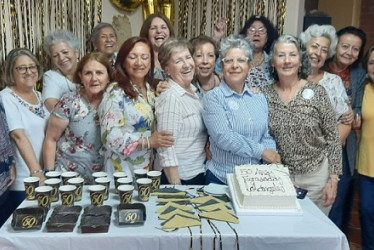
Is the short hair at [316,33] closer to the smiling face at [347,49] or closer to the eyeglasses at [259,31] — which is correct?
the smiling face at [347,49]

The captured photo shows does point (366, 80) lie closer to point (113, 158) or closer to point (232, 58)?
point (232, 58)

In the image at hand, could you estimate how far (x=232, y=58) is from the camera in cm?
185

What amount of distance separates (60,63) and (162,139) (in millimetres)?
1047

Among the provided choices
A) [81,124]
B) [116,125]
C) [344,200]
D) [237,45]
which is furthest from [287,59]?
→ [344,200]

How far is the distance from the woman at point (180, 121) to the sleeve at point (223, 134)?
104 mm

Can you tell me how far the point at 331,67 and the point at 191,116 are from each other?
110cm

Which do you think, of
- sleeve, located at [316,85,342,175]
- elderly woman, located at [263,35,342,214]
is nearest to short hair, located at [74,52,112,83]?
elderly woman, located at [263,35,342,214]

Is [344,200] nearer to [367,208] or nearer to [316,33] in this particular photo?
[367,208]

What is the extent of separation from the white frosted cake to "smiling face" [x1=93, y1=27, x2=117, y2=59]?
1.53 metres

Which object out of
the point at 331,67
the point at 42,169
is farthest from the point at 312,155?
the point at 42,169

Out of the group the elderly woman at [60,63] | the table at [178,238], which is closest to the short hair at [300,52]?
the table at [178,238]

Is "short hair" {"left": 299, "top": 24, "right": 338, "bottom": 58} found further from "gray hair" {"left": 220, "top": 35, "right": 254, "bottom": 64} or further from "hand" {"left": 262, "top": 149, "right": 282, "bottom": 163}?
"hand" {"left": 262, "top": 149, "right": 282, "bottom": 163}

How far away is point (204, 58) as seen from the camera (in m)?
2.26

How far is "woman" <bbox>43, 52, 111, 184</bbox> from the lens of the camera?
192 cm
